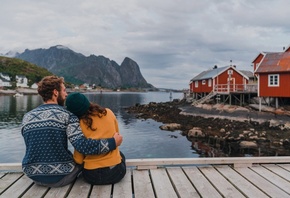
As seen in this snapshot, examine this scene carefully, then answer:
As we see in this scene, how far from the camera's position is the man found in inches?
141

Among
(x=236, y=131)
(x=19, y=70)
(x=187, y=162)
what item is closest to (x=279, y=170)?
(x=187, y=162)

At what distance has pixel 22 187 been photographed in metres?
3.82

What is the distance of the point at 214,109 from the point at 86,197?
30564 millimetres

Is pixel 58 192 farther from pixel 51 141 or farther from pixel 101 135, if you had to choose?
pixel 101 135

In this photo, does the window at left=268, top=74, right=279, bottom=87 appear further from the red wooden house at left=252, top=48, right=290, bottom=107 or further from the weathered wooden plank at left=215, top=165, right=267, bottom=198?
the weathered wooden plank at left=215, top=165, right=267, bottom=198

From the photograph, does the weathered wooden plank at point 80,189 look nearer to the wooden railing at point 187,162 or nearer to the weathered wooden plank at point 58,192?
the weathered wooden plank at point 58,192

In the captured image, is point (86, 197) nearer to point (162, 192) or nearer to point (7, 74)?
point (162, 192)

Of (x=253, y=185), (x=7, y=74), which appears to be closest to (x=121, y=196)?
(x=253, y=185)

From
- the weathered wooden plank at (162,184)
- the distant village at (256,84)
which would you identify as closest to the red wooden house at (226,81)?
the distant village at (256,84)

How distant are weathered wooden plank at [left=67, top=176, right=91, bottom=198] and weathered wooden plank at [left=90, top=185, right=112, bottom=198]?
0.26ft

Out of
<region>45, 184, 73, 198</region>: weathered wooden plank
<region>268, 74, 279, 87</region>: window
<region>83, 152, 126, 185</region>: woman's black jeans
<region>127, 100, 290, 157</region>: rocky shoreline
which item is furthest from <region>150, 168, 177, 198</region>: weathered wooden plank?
<region>268, 74, 279, 87</region>: window

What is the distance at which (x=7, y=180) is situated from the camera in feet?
13.5

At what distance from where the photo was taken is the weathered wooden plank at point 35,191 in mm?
3541

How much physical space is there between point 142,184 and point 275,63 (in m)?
29.3
